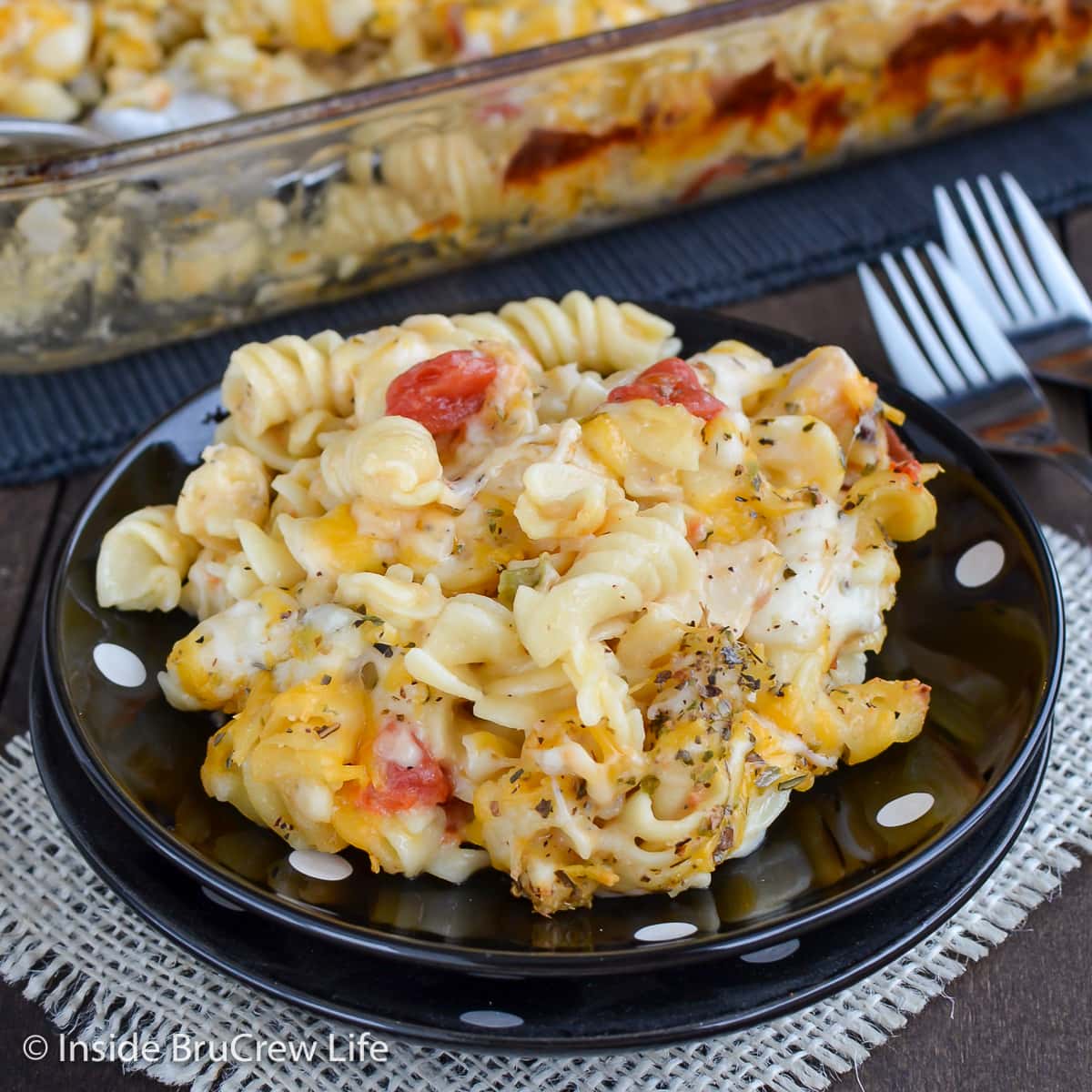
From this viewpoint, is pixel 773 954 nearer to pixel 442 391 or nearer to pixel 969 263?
pixel 442 391

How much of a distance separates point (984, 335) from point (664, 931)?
136 cm

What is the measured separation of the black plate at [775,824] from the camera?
1286 millimetres

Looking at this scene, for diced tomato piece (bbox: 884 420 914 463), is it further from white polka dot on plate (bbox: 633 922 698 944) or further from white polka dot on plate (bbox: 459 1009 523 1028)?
white polka dot on plate (bbox: 459 1009 523 1028)

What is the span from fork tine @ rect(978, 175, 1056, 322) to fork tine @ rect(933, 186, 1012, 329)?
1.8 inches

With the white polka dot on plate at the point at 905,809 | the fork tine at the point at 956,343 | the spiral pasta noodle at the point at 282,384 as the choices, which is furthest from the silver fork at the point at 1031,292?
the spiral pasta noodle at the point at 282,384

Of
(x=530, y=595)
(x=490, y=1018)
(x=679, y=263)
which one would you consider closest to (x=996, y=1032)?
(x=490, y=1018)

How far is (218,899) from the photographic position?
4.59ft

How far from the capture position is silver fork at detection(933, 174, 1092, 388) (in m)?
2.33

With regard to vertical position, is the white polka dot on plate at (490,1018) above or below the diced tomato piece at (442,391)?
below

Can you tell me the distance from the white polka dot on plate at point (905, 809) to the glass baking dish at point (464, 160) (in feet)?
4.89

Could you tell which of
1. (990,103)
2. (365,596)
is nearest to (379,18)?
(990,103)

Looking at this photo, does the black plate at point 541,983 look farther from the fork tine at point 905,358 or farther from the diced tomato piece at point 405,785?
the fork tine at point 905,358

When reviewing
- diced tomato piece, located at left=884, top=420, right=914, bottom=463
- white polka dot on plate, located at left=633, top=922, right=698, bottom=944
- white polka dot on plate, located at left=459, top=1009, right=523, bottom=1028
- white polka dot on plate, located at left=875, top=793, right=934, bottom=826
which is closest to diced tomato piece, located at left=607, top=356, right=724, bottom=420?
diced tomato piece, located at left=884, top=420, right=914, bottom=463

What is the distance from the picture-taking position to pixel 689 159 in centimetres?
265
